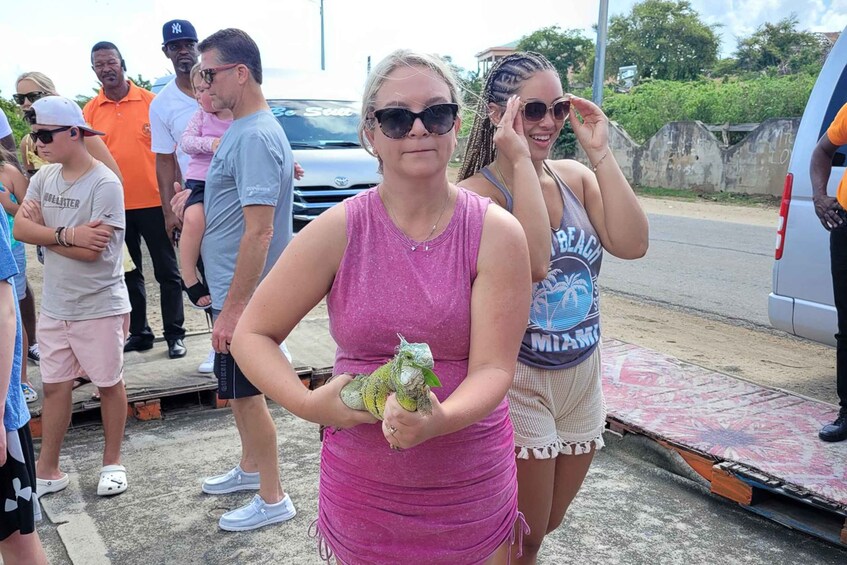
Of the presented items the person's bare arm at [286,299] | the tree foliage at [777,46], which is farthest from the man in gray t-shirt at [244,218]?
the tree foliage at [777,46]

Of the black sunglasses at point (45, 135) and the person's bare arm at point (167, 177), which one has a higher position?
the black sunglasses at point (45, 135)

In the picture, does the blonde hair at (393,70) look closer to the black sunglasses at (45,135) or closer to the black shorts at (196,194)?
the black shorts at (196,194)

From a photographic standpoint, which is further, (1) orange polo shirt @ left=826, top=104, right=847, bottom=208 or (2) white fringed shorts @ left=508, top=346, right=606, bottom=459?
(1) orange polo shirt @ left=826, top=104, right=847, bottom=208

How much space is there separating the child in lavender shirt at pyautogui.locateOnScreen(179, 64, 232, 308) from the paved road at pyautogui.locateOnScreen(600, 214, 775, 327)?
216 inches

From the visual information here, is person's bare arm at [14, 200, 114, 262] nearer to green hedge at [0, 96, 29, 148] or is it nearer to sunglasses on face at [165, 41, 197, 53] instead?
sunglasses on face at [165, 41, 197, 53]

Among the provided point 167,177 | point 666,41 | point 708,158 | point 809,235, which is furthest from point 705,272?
point 666,41

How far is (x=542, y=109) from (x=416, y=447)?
46.5 inches

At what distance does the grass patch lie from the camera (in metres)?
18.5

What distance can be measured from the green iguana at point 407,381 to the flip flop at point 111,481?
8.53 ft

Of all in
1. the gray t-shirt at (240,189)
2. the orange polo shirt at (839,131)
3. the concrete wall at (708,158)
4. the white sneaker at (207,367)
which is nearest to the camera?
the gray t-shirt at (240,189)

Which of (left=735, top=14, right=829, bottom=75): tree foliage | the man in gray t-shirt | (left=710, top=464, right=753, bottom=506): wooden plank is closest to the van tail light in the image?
(left=710, top=464, right=753, bottom=506): wooden plank

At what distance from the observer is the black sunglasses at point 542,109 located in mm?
→ 2381

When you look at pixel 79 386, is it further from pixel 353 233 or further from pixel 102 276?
pixel 353 233

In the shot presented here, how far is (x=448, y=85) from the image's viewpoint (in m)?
1.85
